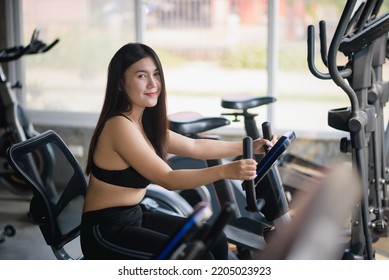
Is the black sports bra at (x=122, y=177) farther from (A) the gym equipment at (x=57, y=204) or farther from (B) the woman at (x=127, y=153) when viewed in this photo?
(A) the gym equipment at (x=57, y=204)

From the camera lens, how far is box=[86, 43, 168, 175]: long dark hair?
2.03 metres

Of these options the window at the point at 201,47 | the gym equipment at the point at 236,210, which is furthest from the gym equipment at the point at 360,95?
the window at the point at 201,47

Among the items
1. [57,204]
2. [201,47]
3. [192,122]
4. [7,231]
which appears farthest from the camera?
[201,47]

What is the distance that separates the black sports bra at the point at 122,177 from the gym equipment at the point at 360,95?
0.81m

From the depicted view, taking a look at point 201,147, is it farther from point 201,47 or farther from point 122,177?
point 201,47

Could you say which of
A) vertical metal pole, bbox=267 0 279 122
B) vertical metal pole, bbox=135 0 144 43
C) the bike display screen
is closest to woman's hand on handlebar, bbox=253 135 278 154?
the bike display screen

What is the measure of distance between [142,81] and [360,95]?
110 cm

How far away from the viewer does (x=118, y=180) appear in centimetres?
206

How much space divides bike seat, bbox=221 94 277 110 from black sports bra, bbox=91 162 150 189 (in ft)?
4.17

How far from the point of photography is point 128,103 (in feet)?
6.79

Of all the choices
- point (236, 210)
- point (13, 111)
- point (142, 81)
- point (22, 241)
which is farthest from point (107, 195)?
point (13, 111)

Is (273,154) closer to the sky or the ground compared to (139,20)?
closer to the ground
